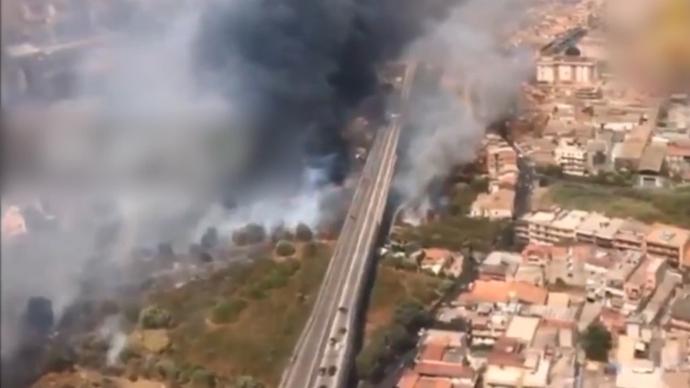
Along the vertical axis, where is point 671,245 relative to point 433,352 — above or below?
above

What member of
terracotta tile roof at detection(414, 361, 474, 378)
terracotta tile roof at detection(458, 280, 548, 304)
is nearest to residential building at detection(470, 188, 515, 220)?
terracotta tile roof at detection(458, 280, 548, 304)

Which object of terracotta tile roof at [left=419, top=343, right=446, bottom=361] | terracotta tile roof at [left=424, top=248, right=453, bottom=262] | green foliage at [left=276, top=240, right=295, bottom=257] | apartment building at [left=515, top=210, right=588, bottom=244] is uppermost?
apartment building at [left=515, top=210, right=588, bottom=244]

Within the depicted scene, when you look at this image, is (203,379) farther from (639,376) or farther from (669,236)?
(669,236)

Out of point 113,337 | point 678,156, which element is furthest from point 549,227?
point 113,337

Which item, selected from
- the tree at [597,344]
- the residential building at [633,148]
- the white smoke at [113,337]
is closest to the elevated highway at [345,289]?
the white smoke at [113,337]

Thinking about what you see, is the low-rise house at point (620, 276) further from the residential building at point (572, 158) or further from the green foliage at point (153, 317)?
the green foliage at point (153, 317)

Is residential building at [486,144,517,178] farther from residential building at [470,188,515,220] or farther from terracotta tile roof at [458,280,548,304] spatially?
terracotta tile roof at [458,280,548,304]

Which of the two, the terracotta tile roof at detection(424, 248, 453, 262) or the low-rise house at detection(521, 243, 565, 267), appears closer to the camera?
the low-rise house at detection(521, 243, 565, 267)
